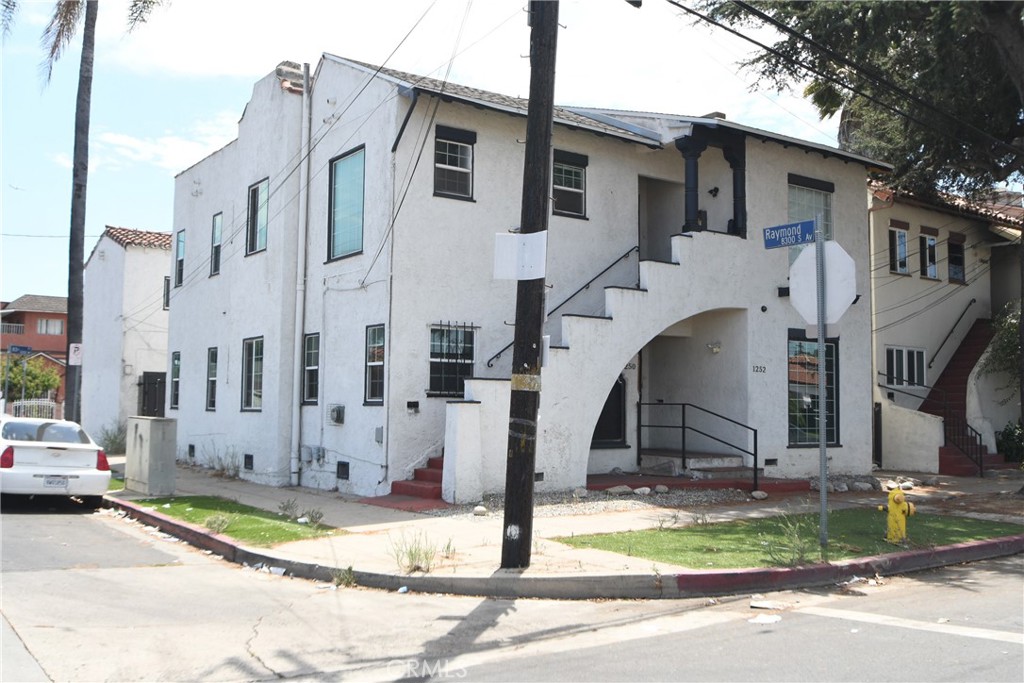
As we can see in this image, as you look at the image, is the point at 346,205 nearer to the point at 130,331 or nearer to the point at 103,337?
the point at 130,331

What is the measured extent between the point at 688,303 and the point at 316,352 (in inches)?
281

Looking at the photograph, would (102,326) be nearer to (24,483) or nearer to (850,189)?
(24,483)

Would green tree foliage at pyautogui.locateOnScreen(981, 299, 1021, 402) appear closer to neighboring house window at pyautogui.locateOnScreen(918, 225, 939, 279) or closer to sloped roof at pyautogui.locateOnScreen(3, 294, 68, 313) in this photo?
neighboring house window at pyautogui.locateOnScreen(918, 225, 939, 279)

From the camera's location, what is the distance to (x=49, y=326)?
2638 inches

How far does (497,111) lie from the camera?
1598 centimetres

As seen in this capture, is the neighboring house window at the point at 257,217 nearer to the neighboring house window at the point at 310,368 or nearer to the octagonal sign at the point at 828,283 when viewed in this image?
the neighboring house window at the point at 310,368

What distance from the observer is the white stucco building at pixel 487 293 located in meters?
15.2

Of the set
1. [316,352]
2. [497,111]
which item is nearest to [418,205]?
[497,111]

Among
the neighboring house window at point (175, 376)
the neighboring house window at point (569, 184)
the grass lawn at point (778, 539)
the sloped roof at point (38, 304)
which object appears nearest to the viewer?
the grass lawn at point (778, 539)

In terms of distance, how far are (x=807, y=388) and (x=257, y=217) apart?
12.2 meters

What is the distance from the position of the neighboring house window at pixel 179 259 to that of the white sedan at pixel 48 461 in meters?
10.0

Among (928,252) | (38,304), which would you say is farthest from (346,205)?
(38,304)

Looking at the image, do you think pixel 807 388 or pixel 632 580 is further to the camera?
pixel 807 388

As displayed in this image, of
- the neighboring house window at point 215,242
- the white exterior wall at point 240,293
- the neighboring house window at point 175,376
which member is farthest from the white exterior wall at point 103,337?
the neighboring house window at point 215,242
